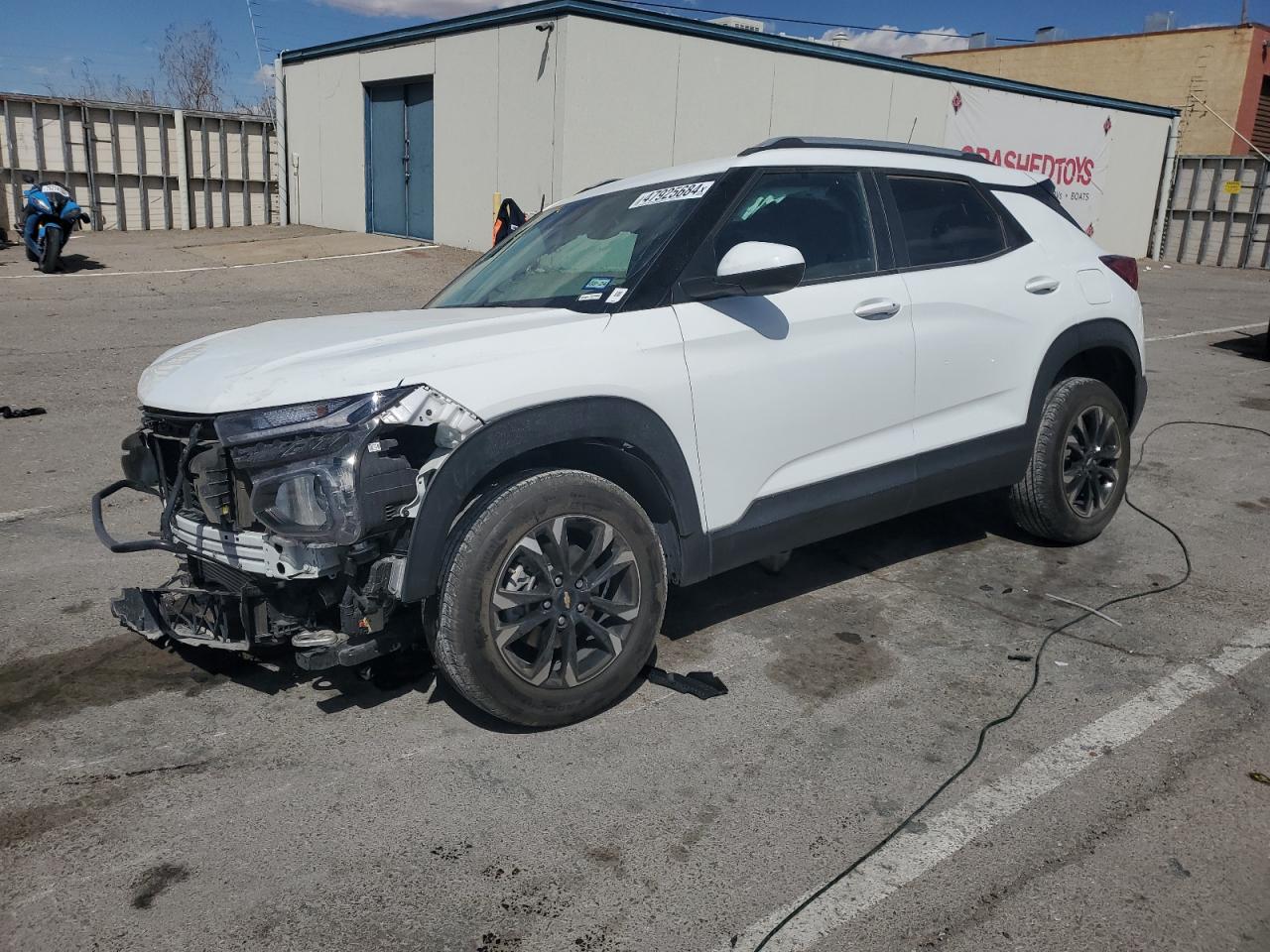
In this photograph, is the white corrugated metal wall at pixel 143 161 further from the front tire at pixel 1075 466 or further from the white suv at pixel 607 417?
the front tire at pixel 1075 466

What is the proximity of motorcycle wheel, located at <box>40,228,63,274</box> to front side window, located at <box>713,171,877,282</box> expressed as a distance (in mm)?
13771

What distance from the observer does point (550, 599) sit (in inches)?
133

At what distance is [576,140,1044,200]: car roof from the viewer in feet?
13.6

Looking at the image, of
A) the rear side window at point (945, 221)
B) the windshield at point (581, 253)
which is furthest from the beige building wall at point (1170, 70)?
the windshield at point (581, 253)

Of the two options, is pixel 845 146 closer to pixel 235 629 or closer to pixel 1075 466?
pixel 1075 466

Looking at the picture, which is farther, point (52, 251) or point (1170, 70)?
point (1170, 70)

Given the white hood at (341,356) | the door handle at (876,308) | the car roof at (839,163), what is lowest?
the white hood at (341,356)

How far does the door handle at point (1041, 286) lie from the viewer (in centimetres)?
481

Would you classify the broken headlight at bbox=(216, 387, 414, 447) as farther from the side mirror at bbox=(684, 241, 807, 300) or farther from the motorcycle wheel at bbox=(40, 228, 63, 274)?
the motorcycle wheel at bbox=(40, 228, 63, 274)

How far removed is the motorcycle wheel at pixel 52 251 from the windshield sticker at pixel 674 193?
1329 cm

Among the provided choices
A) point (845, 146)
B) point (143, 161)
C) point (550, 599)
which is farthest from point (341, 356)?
point (143, 161)

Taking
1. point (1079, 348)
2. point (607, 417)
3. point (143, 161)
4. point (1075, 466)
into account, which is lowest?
point (1075, 466)

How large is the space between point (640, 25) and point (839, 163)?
480 inches

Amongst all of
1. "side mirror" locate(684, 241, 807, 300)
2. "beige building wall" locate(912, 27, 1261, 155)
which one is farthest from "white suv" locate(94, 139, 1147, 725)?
"beige building wall" locate(912, 27, 1261, 155)
